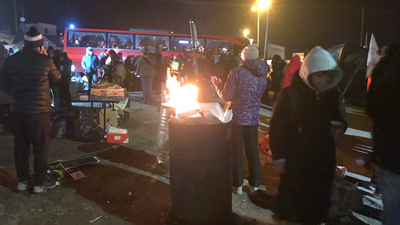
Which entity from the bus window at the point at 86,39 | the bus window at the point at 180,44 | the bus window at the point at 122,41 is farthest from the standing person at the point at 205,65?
the bus window at the point at 86,39

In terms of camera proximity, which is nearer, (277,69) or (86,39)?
(277,69)

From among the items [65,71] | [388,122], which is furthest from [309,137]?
[65,71]

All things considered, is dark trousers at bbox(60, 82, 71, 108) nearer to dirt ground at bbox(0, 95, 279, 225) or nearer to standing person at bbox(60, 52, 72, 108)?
standing person at bbox(60, 52, 72, 108)

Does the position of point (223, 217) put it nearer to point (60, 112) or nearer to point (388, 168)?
point (388, 168)

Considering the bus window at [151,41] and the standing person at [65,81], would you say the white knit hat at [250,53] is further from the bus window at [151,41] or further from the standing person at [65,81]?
the bus window at [151,41]

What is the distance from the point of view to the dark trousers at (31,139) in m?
4.10

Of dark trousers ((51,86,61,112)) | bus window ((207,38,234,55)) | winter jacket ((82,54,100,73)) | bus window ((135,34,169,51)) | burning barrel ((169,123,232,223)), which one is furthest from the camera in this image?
bus window ((207,38,234,55))

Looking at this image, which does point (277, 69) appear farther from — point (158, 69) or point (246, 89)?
point (246, 89)

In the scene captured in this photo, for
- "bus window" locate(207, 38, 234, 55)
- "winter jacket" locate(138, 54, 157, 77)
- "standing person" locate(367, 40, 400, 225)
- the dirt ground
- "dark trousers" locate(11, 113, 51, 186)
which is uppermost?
"bus window" locate(207, 38, 234, 55)

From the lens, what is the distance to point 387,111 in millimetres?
2176

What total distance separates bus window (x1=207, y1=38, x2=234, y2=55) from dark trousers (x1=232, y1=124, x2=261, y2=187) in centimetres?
1559

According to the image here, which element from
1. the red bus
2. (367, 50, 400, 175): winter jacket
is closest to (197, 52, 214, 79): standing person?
the red bus

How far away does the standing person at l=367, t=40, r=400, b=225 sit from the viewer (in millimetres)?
2135

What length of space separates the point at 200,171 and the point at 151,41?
56.4 ft
